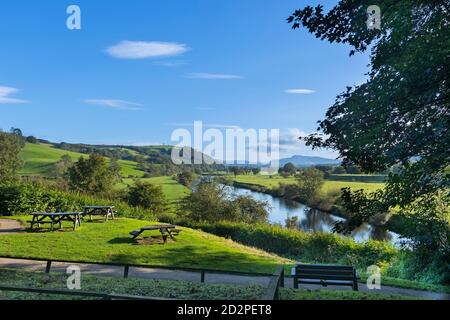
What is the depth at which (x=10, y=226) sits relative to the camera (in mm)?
16953

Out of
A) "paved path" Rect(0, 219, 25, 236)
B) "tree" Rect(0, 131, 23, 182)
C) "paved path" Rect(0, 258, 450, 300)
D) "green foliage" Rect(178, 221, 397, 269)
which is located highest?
"tree" Rect(0, 131, 23, 182)

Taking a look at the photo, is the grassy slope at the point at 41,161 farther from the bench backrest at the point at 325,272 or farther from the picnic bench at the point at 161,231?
the bench backrest at the point at 325,272

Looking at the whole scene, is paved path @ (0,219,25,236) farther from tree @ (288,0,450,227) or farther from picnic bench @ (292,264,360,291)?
tree @ (288,0,450,227)

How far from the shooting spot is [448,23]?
250 inches

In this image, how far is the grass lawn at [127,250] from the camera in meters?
12.4

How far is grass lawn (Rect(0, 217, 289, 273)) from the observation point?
40.6 ft

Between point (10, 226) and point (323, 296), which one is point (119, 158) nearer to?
point (10, 226)

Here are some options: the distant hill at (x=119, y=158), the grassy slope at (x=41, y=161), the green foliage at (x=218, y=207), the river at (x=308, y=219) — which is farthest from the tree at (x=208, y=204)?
the grassy slope at (x=41, y=161)

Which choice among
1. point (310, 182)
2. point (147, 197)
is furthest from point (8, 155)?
point (310, 182)

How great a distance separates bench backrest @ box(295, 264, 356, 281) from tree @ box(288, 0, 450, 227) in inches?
84.2

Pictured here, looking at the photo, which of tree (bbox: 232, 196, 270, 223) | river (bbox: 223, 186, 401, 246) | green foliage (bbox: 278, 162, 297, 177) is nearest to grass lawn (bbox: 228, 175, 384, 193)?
green foliage (bbox: 278, 162, 297, 177)

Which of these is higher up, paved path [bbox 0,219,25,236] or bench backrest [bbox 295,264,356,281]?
bench backrest [bbox 295,264,356,281]
